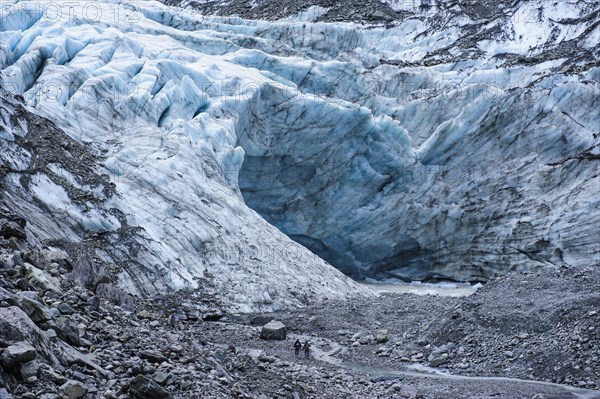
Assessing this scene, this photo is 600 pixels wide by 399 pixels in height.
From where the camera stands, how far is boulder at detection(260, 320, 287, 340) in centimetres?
1548

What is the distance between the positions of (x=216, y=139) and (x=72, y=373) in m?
17.2

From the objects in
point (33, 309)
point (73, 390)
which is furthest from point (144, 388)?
point (33, 309)

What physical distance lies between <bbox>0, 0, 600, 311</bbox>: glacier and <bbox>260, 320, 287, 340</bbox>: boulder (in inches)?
88.3

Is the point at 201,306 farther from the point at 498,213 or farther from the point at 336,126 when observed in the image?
the point at 498,213

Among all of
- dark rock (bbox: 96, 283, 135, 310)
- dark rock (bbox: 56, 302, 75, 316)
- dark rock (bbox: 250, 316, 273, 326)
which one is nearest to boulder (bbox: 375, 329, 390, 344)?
dark rock (bbox: 250, 316, 273, 326)

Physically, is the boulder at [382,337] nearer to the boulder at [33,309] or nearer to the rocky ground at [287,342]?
the rocky ground at [287,342]

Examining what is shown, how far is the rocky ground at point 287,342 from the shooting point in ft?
22.1

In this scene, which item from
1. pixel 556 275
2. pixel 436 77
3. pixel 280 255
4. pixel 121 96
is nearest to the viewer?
pixel 556 275

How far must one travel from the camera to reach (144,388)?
6.68 meters

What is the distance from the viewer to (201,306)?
16.7 m

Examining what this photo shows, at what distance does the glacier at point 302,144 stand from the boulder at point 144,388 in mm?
9493

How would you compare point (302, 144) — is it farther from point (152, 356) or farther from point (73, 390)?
point (73, 390)

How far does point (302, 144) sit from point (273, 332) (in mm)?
13410

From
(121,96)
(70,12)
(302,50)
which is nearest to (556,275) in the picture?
(121,96)
